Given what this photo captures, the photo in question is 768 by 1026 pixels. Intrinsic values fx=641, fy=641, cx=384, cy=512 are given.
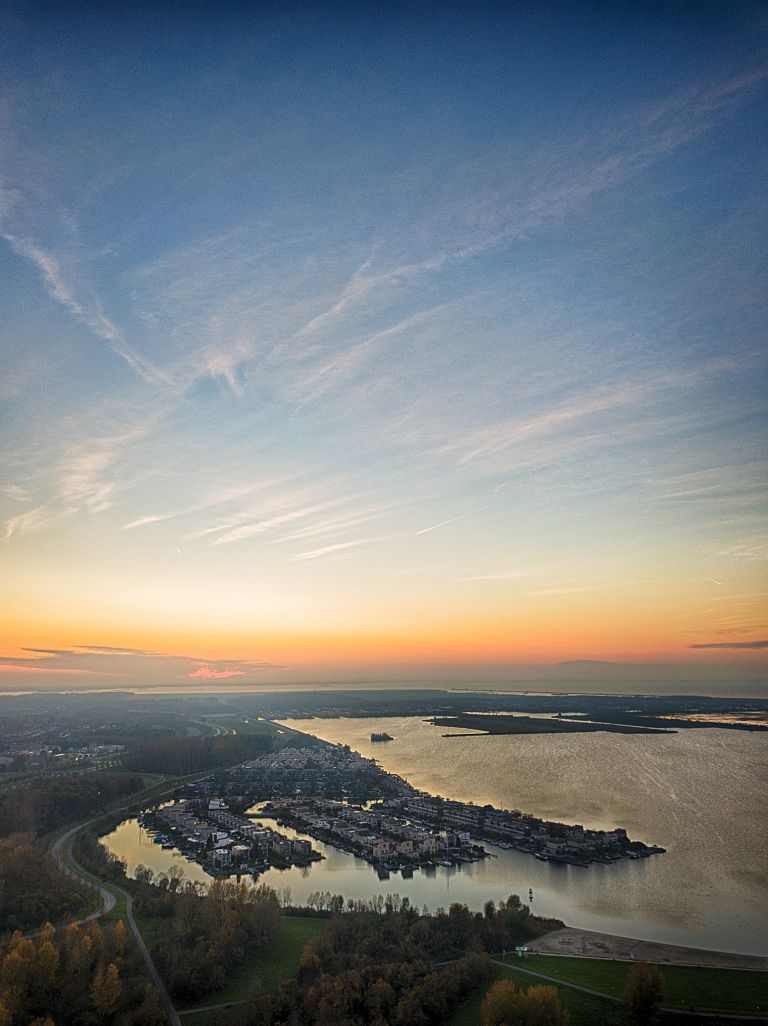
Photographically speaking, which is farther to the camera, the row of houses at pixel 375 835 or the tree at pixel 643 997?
the row of houses at pixel 375 835

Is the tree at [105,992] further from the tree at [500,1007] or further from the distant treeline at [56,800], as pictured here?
the distant treeline at [56,800]

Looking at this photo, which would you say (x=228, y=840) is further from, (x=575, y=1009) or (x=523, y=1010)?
(x=523, y=1010)

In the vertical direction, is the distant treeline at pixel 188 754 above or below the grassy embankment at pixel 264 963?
below

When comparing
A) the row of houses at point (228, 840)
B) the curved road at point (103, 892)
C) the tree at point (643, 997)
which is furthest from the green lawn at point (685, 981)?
the row of houses at point (228, 840)

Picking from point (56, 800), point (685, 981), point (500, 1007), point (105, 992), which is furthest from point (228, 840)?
point (685, 981)

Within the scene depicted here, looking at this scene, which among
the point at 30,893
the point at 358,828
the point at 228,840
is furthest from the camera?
the point at 358,828

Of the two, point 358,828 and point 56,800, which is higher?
point 358,828

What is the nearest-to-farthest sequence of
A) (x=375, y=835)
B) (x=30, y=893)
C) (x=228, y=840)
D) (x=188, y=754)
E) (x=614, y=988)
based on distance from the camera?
(x=614, y=988) → (x=30, y=893) → (x=228, y=840) → (x=375, y=835) → (x=188, y=754)

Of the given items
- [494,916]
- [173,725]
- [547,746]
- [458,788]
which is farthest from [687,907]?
[173,725]
